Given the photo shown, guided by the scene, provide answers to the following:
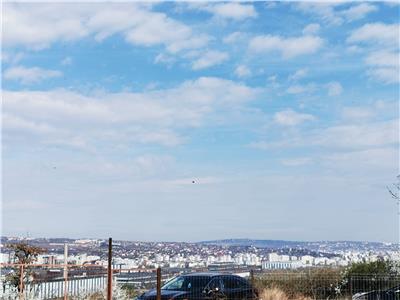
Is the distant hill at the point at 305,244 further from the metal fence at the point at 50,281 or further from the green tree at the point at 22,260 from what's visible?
the metal fence at the point at 50,281

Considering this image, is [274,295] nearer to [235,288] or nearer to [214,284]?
[235,288]

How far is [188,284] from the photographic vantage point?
17.0 m

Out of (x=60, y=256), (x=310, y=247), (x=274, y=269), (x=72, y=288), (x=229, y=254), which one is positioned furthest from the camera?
(x=310, y=247)

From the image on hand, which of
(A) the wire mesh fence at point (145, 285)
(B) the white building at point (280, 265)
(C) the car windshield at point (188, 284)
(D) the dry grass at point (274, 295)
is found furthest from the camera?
(B) the white building at point (280, 265)

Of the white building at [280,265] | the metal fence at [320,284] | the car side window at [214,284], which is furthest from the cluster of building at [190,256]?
the car side window at [214,284]

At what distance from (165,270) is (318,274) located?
5.38m

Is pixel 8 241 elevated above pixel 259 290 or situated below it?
above

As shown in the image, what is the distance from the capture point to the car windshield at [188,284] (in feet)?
55.3

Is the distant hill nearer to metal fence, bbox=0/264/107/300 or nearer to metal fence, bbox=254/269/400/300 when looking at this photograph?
metal fence, bbox=254/269/400/300

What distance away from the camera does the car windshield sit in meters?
16.9

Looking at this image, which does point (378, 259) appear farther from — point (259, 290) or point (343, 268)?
point (259, 290)

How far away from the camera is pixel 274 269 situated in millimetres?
19938

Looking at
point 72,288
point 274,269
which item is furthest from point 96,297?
point 274,269

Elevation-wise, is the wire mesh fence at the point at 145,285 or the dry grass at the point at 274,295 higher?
the wire mesh fence at the point at 145,285
